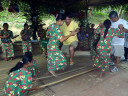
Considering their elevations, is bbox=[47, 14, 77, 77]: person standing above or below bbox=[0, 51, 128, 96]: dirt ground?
above

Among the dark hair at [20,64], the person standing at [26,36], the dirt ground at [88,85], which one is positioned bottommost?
the dirt ground at [88,85]

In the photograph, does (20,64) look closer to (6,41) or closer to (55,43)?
(55,43)

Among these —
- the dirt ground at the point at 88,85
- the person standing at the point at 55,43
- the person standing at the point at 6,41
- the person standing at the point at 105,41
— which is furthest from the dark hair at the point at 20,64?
the person standing at the point at 6,41

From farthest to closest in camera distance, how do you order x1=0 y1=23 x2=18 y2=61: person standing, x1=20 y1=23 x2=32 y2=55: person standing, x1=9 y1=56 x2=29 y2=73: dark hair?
1. x1=20 y1=23 x2=32 y2=55: person standing
2. x1=0 y1=23 x2=18 y2=61: person standing
3. x1=9 y1=56 x2=29 y2=73: dark hair

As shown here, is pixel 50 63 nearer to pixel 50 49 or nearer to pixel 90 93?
pixel 50 49

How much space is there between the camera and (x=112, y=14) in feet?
10.5

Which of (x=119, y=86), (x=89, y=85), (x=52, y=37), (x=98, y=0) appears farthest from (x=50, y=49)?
(x=98, y=0)

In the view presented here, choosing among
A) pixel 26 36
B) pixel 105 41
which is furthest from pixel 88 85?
pixel 26 36

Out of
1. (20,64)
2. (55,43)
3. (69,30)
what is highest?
(69,30)

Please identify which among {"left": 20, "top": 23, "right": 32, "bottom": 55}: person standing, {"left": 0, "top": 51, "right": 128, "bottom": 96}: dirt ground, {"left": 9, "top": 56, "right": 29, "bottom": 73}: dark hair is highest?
{"left": 20, "top": 23, "right": 32, "bottom": 55}: person standing

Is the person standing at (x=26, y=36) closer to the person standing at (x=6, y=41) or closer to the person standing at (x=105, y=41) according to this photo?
the person standing at (x=6, y=41)

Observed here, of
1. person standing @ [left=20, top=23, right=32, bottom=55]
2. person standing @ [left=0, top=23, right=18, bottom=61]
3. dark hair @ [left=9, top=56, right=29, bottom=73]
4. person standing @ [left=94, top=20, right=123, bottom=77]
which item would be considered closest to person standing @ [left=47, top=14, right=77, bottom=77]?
person standing @ [left=94, top=20, right=123, bottom=77]

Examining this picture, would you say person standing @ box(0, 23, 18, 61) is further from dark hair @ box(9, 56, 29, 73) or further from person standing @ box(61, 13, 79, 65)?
dark hair @ box(9, 56, 29, 73)

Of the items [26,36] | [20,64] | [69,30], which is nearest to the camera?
[20,64]
